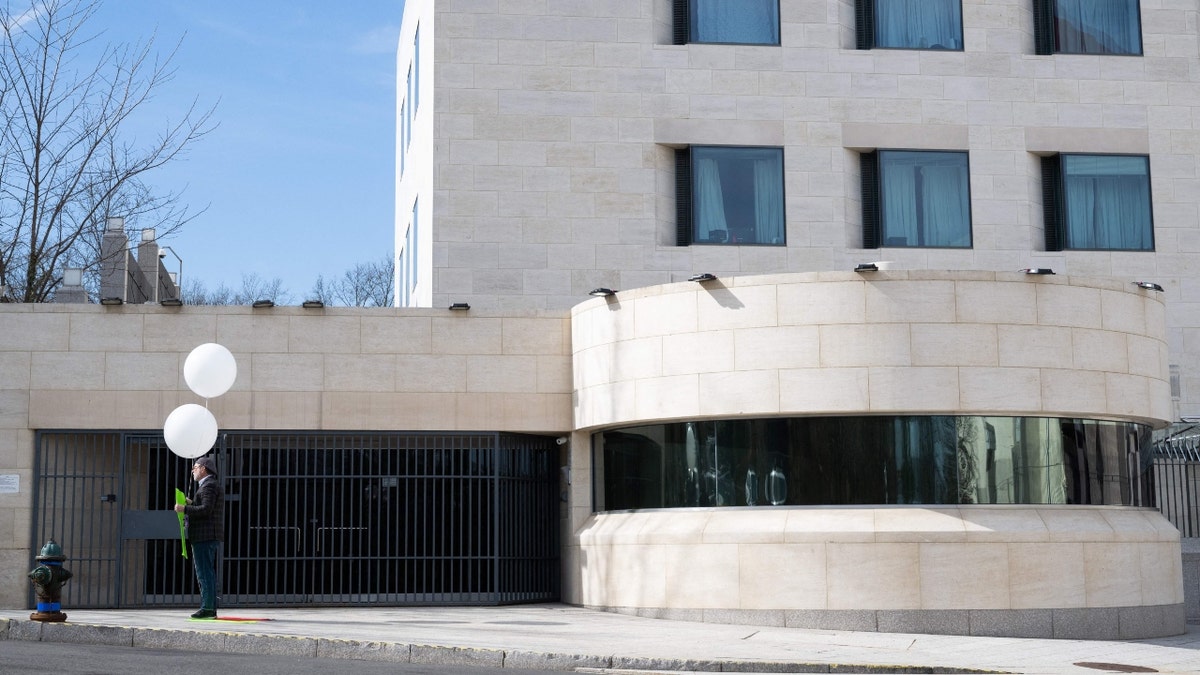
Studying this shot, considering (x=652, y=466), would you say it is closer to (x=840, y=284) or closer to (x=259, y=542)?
(x=840, y=284)

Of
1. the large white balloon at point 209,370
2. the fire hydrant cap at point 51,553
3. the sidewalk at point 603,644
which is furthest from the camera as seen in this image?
the large white balloon at point 209,370

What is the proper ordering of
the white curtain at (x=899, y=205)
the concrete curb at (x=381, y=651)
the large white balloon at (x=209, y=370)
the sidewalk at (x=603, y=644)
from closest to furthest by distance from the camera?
the concrete curb at (x=381, y=651)
the sidewalk at (x=603, y=644)
the large white balloon at (x=209, y=370)
the white curtain at (x=899, y=205)

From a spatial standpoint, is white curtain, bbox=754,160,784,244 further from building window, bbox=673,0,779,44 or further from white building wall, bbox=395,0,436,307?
white building wall, bbox=395,0,436,307

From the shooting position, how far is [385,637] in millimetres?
14672

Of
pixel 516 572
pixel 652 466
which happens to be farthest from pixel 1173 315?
pixel 516 572

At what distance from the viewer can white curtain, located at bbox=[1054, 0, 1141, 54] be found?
984 inches

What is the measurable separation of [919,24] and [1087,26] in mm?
3168

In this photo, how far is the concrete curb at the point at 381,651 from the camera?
13234 millimetres

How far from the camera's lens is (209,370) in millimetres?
17094

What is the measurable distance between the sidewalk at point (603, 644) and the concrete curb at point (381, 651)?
0.01 m

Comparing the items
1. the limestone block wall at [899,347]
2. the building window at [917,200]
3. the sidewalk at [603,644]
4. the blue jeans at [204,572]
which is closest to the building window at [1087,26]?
the building window at [917,200]

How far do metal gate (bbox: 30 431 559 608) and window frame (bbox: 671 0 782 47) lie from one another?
8.00 m

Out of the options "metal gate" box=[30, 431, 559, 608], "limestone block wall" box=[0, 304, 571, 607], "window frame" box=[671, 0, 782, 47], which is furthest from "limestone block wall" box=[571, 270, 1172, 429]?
"window frame" box=[671, 0, 782, 47]

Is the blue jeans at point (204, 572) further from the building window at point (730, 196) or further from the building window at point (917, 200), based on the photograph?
the building window at point (917, 200)
